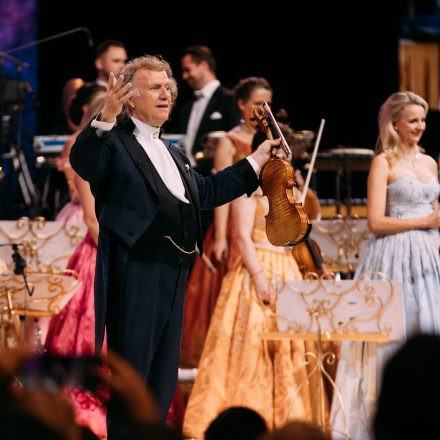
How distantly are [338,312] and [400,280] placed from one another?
391mm

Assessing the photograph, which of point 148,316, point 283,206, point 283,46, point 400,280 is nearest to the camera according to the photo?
point 148,316

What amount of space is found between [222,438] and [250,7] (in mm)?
8144

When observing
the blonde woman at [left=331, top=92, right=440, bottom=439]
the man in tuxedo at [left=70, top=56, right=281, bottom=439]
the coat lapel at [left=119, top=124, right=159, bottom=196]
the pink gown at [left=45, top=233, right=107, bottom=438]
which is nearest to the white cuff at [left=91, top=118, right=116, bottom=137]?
the man in tuxedo at [left=70, top=56, right=281, bottom=439]

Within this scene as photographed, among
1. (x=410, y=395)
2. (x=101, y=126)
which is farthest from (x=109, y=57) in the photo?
(x=410, y=395)

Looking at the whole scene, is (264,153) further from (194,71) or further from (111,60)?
(194,71)

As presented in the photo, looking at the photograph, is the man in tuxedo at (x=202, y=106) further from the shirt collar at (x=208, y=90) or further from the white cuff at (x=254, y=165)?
the white cuff at (x=254, y=165)

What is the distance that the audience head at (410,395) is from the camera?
5.69 feet

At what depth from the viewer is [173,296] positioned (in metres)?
3.79

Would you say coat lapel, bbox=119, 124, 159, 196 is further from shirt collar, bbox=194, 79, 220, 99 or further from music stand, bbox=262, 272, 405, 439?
shirt collar, bbox=194, 79, 220, 99

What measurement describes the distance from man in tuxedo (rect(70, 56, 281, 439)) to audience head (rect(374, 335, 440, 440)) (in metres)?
1.98

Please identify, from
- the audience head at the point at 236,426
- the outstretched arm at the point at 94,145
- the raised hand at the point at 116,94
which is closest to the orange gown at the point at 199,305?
the outstretched arm at the point at 94,145

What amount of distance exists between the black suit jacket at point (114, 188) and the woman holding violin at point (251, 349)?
5.51ft

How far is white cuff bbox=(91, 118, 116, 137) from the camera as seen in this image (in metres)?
3.66

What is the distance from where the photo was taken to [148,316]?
146 inches
